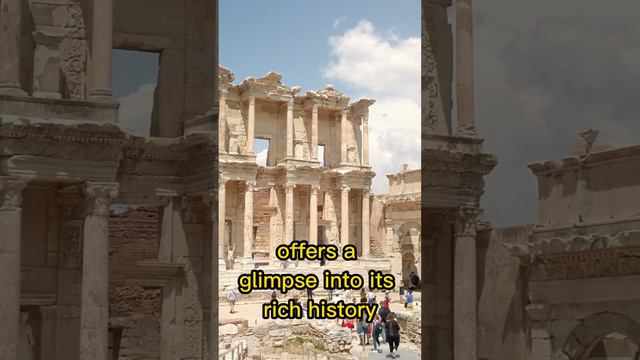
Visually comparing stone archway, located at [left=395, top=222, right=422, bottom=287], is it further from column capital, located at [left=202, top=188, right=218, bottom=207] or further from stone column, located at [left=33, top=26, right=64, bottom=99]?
stone column, located at [left=33, top=26, right=64, bottom=99]

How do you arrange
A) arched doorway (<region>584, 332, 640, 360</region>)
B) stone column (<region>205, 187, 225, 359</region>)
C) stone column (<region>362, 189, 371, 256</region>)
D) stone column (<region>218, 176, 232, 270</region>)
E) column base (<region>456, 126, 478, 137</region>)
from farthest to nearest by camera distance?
stone column (<region>362, 189, 371, 256</region>), stone column (<region>218, 176, 232, 270</region>), stone column (<region>205, 187, 225, 359</region>), column base (<region>456, 126, 478, 137</region>), arched doorway (<region>584, 332, 640, 360</region>)

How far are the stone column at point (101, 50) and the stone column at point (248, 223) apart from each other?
24.2 metres

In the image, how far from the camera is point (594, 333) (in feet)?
32.2

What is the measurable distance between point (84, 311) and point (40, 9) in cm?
415

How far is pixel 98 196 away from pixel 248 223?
2542 centimetres

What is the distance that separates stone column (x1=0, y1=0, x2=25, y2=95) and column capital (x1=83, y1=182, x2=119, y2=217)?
1.44 meters

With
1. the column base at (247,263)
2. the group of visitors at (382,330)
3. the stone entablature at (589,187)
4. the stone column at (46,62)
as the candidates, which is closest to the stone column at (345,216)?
the column base at (247,263)

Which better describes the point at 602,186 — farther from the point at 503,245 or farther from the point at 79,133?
the point at 79,133

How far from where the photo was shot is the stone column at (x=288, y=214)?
119 feet

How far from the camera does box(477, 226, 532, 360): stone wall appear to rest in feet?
35.8

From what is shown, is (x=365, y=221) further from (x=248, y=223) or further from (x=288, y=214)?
(x=248, y=223)

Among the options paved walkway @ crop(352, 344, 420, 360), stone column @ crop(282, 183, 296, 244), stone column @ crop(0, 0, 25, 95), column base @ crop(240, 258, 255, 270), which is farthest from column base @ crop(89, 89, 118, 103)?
stone column @ crop(282, 183, 296, 244)

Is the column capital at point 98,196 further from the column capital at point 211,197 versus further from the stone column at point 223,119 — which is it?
the stone column at point 223,119

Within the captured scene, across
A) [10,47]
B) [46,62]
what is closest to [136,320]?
[46,62]
